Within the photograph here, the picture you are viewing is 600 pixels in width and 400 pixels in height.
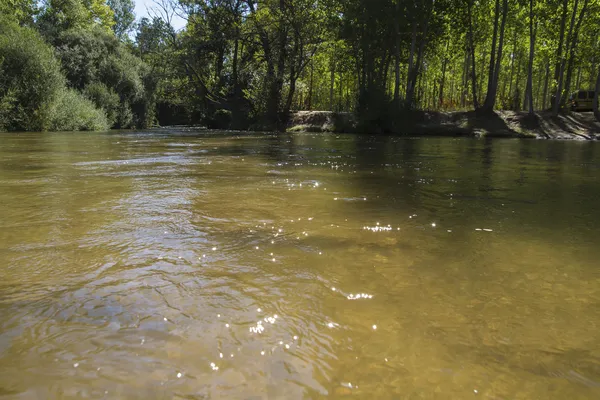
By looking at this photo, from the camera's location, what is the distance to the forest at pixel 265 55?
2494 centimetres

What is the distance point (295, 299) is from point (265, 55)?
31.4 m

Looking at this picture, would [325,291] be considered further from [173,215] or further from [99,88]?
[99,88]

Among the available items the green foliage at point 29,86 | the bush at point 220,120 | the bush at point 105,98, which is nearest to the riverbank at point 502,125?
the bush at point 220,120

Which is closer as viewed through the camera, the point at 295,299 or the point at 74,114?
the point at 295,299

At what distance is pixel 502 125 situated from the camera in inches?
949

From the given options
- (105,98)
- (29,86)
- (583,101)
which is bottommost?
(583,101)

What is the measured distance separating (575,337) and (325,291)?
1127 millimetres

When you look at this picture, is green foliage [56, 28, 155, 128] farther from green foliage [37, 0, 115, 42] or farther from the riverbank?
the riverbank

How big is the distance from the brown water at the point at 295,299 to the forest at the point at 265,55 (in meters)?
22.6

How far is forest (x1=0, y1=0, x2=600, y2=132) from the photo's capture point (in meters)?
24.9

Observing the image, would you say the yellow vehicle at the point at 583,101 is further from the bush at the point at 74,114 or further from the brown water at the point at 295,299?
the bush at the point at 74,114

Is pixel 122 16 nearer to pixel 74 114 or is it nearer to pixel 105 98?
pixel 105 98

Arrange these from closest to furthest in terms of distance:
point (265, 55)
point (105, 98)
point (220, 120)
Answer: point (265, 55) → point (105, 98) → point (220, 120)

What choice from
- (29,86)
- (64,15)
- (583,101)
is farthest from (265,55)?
(64,15)
